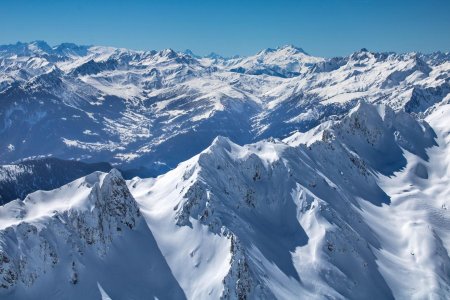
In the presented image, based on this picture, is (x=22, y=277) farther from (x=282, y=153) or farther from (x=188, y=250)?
(x=282, y=153)

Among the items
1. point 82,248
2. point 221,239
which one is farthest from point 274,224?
point 82,248

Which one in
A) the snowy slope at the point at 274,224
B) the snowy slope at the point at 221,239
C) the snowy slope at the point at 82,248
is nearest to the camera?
the snowy slope at the point at 82,248

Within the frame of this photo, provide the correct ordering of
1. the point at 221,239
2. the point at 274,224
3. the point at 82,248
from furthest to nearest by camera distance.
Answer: the point at 274,224 → the point at 221,239 → the point at 82,248

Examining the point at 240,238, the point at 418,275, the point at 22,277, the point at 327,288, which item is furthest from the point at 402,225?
the point at 22,277

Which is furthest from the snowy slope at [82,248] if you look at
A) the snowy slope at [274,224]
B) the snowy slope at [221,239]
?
the snowy slope at [274,224]

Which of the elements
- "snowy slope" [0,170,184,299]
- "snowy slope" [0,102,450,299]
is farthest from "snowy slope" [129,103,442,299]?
"snowy slope" [0,170,184,299]

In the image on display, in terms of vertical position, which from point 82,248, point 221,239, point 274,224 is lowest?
→ point 274,224

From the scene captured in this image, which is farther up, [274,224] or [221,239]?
[221,239]

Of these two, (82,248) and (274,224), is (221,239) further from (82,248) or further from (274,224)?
(82,248)

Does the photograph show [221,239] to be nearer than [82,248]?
No

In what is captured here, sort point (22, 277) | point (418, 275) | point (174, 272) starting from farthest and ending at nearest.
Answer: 1. point (418, 275)
2. point (174, 272)
3. point (22, 277)

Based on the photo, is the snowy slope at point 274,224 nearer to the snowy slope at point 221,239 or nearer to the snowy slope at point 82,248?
the snowy slope at point 221,239
